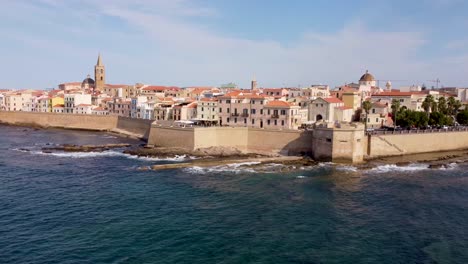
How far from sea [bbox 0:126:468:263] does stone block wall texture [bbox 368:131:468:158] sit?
24.6 feet

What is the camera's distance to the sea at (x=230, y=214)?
83.8 feet

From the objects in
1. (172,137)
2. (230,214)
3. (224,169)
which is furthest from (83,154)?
(230,214)

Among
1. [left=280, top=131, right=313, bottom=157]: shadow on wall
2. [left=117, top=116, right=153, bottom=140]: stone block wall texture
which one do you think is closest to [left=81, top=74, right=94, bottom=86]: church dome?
[left=117, top=116, right=153, bottom=140]: stone block wall texture

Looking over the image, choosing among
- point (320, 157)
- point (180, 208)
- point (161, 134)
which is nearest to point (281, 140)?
point (320, 157)

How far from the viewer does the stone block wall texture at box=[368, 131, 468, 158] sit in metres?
59.3

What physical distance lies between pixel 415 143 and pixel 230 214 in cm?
4247

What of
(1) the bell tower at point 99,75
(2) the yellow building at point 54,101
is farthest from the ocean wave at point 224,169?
(1) the bell tower at point 99,75

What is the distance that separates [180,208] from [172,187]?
22.0ft

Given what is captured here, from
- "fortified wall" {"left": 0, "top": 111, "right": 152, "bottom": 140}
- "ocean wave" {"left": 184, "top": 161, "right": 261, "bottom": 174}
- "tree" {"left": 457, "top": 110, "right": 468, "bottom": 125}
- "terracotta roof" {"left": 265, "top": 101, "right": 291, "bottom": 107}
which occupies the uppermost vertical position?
"terracotta roof" {"left": 265, "top": 101, "right": 291, "bottom": 107}

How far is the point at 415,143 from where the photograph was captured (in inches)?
2511

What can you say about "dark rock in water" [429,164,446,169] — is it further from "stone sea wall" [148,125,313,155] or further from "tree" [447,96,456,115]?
"tree" [447,96,456,115]

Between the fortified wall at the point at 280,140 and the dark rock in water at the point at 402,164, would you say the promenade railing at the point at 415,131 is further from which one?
the fortified wall at the point at 280,140

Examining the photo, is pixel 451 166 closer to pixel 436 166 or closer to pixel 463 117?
pixel 436 166

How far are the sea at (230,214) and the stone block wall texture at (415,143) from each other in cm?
750
